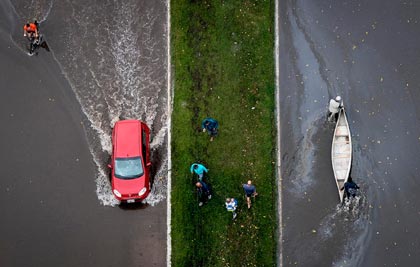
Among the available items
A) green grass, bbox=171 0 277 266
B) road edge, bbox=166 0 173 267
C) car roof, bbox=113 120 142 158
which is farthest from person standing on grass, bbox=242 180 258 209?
car roof, bbox=113 120 142 158

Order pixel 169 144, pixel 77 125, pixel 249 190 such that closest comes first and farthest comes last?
pixel 249 190 < pixel 169 144 < pixel 77 125

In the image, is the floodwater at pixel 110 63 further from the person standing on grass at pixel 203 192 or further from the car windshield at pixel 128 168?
A: the person standing on grass at pixel 203 192

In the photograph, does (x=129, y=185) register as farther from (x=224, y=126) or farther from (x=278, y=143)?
(x=278, y=143)

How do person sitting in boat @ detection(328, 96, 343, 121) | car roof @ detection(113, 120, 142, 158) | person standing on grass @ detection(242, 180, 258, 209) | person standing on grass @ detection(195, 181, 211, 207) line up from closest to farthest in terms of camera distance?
person standing on grass @ detection(242, 180, 258, 209) < person standing on grass @ detection(195, 181, 211, 207) < car roof @ detection(113, 120, 142, 158) < person sitting in boat @ detection(328, 96, 343, 121)

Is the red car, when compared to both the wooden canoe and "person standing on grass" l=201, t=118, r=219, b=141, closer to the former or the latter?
"person standing on grass" l=201, t=118, r=219, b=141

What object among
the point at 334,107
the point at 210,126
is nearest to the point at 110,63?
the point at 210,126

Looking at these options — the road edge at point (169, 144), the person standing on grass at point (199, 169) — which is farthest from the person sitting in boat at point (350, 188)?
the road edge at point (169, 144)
